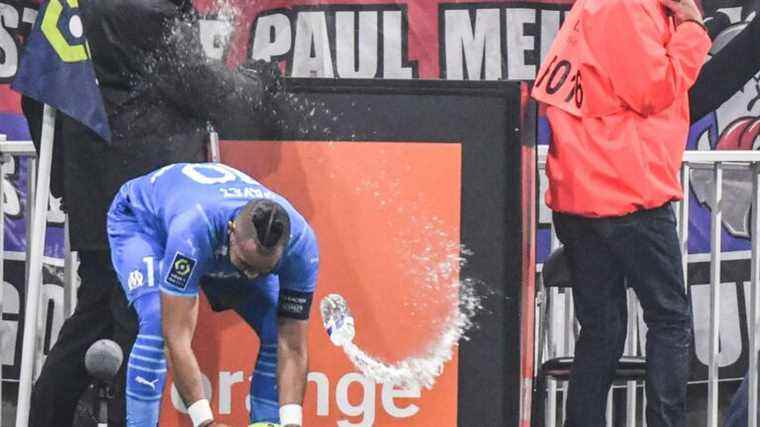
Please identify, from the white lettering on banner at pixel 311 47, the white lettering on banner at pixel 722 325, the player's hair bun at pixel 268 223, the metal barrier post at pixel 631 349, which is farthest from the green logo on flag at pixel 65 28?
the white lettering on banner at pixel 722 325

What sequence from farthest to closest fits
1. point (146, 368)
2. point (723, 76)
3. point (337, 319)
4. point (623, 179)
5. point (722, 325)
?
point (722, 325)
point (723, 76)
point (337, 319)
point (623, 179)
point (146, 368)

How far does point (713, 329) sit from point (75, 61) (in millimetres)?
2866

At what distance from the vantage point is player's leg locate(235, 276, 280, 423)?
20.5ft

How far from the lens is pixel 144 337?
5992mm

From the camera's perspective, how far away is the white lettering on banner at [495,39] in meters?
7.61

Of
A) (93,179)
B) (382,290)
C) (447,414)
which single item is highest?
(93,179)

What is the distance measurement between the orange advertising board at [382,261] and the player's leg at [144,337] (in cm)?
46

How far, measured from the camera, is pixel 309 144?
648 cm

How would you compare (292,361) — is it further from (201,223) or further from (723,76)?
(723,76)

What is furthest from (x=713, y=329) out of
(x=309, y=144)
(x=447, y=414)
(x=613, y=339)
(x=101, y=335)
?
(x=101, y=335)

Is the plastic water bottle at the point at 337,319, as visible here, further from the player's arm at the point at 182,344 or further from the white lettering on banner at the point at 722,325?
the white lettering on banner at the point at 722,325

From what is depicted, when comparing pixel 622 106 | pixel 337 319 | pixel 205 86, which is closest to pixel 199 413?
pixel 337 319

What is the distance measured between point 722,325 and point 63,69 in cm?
325

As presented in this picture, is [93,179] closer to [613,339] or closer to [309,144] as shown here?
[309,144]
